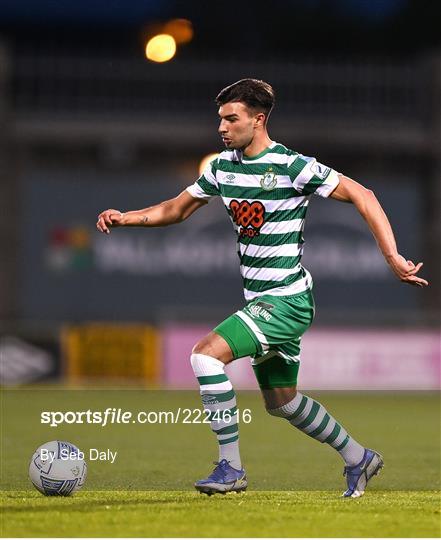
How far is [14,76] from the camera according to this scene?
2662 centimetres

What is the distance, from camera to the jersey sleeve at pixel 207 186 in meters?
8.33

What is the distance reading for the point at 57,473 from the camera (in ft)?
26.6

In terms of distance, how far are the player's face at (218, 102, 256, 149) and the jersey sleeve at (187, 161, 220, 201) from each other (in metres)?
0.35

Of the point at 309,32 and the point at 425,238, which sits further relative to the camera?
the point at 309,32

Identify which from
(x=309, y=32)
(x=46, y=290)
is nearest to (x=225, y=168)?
(x=46, y=290)

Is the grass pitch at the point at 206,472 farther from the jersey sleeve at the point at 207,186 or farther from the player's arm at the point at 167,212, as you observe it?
the jersey sleeve at the point at 207,186

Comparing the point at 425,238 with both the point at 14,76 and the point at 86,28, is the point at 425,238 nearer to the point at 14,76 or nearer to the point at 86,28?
the point at 14,76

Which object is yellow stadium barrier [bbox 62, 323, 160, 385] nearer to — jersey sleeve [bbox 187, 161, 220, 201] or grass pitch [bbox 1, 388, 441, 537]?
grass pitch [bbox 1, 388, 441, 537]

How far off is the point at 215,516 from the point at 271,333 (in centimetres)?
132

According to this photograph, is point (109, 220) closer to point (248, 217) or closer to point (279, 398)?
point (248, 217)

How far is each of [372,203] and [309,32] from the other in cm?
3354

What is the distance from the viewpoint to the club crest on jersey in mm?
8016

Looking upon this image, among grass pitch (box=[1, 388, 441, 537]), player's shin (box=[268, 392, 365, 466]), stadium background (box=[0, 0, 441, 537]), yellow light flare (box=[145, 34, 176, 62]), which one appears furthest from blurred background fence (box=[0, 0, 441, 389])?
player's shin (box=[268, 392, 365, 466])

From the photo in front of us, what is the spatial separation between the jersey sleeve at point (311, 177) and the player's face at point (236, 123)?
13.8 inches
